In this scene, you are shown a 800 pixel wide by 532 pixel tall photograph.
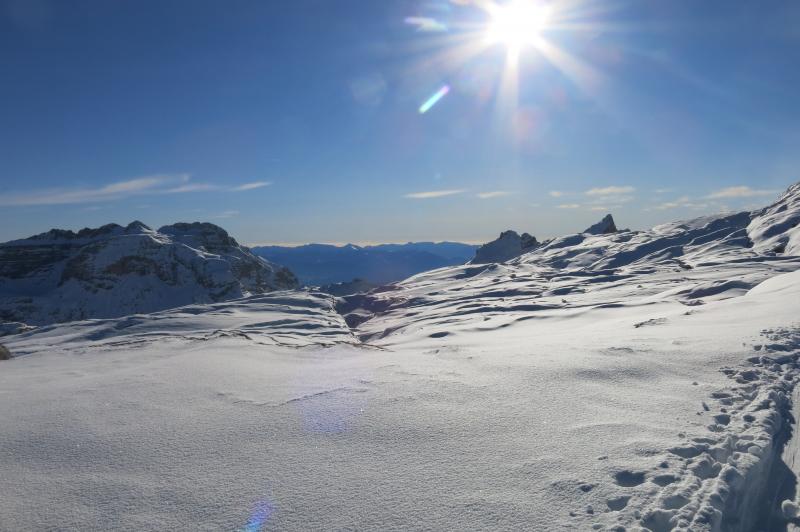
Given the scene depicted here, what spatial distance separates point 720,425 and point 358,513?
3.19 m

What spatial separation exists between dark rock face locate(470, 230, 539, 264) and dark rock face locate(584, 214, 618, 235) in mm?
7909

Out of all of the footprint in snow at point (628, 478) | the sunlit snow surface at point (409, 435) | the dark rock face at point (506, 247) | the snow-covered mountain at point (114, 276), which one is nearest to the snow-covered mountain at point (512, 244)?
the dark rock face at point (506, 247)

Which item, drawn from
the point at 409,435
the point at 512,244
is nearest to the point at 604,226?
the point at 512,244

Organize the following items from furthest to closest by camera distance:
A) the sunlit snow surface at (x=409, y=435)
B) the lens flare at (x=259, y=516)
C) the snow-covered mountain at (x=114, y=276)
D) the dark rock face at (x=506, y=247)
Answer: the dark rock face at (x=506, y=247) < the snow-covered mountain at (x=114, y=276) < the sunlit snow surface at (x=409, y=435) < the lens flare at (x=259, y=516)

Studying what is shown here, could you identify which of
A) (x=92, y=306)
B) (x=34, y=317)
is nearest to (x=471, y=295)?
(x=92, y=306)

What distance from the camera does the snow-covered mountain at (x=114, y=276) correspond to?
173 feet

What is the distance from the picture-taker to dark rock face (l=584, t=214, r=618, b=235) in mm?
61156

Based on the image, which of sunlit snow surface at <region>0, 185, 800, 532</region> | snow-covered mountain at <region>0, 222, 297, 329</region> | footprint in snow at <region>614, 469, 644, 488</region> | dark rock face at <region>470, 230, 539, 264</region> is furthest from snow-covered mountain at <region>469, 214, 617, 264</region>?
footprint in snow at <region>614, 469, 644, 488</region>

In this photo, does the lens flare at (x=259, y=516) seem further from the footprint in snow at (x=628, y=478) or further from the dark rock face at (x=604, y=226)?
the dark rock face at (x=604, y=226)

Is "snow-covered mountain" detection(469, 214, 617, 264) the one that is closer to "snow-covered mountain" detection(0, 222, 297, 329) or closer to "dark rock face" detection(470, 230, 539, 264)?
"dark rock face" detection(470, 230, 539, 264)

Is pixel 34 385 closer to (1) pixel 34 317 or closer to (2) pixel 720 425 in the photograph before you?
(2) pixel 720 425

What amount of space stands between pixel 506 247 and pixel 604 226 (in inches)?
554

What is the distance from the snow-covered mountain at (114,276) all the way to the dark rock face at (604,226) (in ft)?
155

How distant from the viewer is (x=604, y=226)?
61.9 meters
